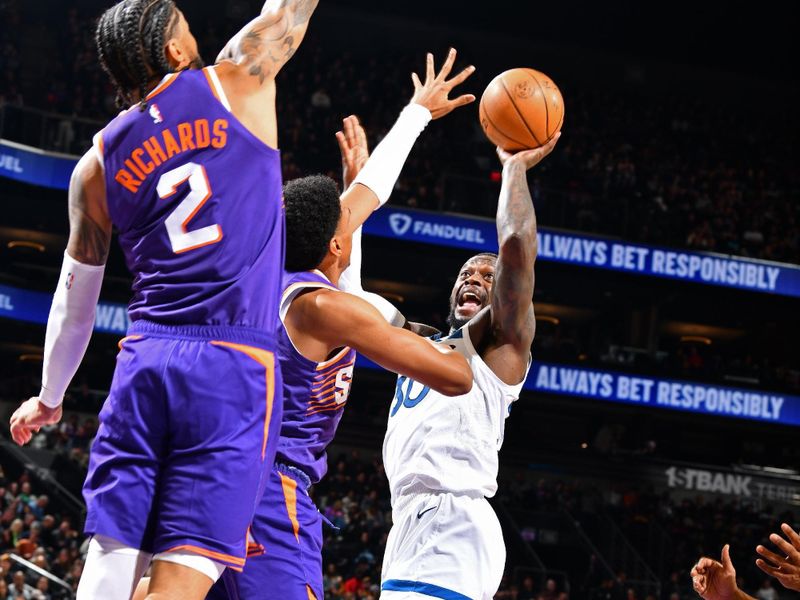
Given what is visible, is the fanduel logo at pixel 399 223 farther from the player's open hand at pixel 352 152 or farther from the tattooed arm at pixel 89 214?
the tattooed arm at pixel 89 214

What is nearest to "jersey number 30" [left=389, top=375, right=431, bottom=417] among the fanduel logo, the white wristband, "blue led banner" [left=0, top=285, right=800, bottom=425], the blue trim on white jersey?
the blue trim on white jersey

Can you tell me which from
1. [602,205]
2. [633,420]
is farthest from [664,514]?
[602,205]

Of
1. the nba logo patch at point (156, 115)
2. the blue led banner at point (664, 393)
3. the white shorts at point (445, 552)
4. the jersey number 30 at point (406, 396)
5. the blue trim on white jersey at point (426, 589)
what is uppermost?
the blue led banner at point (664, 393)

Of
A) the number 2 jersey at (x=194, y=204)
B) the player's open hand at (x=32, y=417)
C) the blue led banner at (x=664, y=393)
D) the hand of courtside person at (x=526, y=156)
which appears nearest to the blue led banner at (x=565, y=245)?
the blue led banner at (x=664, y=393)

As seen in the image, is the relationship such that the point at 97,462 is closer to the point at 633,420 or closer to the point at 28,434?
the point at 28,434

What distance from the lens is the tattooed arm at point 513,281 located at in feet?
12.1

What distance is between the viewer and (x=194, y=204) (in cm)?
239

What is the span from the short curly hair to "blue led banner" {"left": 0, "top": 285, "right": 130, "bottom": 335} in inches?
671

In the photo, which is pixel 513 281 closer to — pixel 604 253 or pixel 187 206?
pixel 187 206

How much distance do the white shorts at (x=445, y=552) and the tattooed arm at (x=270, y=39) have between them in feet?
5.83

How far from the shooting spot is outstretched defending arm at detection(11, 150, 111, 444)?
2506 millimetres

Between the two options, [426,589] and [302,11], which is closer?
[302,11]

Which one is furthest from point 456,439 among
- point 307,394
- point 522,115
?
point 522,115

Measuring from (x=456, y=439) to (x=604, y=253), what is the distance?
17709mm
